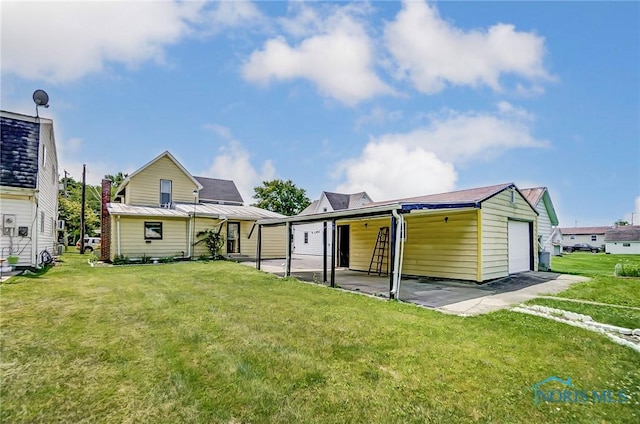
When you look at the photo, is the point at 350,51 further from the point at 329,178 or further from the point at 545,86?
the point at 329,178

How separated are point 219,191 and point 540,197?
21.6m

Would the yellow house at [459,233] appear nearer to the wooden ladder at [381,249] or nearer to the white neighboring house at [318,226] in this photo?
the wooden ladder at [381,249]

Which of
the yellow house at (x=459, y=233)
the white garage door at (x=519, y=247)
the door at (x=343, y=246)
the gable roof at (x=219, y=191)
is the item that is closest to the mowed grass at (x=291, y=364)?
the yellow house at (x=459, y=233)

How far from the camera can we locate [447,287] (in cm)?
909

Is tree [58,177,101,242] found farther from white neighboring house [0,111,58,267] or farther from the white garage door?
the white garage door

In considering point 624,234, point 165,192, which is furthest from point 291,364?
point 624,234

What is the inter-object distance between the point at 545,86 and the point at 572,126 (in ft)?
11.9

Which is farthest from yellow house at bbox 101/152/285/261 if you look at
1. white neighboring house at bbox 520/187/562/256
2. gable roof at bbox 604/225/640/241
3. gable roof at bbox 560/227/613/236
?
gable roof at bbox 560/227/613/236

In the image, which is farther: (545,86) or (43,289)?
(545,86)

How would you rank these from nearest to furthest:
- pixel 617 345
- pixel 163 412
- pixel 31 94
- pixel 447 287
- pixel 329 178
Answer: pixel 163 412 < pixel 617 345 < pixel 447 287 < pixel 31 94 < pixel 329 178

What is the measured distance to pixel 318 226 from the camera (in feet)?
83.6

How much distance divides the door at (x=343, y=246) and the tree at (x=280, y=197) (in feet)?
77.4

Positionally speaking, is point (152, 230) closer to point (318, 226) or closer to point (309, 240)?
point (309, 240)

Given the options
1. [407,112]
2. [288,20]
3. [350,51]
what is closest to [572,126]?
[407,112]
